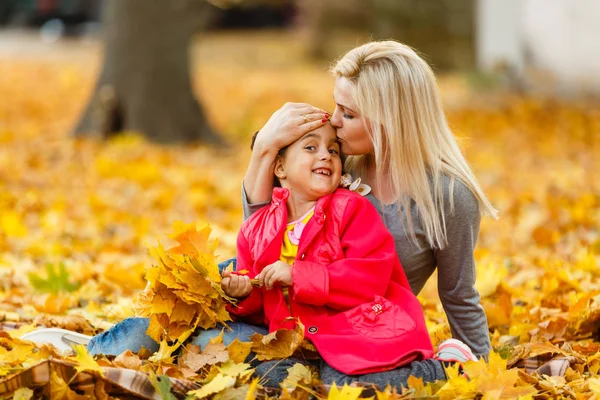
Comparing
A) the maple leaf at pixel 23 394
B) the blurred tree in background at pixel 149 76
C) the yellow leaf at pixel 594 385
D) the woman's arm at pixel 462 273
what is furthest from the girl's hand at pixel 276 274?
the blurred tree in background at pixel 149 76

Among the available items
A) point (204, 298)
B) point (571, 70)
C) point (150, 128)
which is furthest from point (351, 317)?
point (571, 70)

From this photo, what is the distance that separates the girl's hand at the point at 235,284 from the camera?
276cm

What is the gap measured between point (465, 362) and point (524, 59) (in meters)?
9.87

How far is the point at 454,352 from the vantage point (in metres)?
2.83

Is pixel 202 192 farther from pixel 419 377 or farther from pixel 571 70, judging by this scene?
pixel 571 70

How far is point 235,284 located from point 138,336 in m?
0.38

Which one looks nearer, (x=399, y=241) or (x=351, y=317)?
(x=351, y=317)

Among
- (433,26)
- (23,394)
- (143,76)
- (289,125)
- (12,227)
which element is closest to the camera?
(23,394)

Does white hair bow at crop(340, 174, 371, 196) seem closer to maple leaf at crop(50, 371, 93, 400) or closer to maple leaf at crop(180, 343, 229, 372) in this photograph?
maple leaf at crop(180, 343, 229, 372)

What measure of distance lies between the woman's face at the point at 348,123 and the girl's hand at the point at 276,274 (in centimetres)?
49

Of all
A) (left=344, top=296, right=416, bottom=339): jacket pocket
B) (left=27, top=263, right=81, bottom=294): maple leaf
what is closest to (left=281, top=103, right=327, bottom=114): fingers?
(left=344, top=296, right=416, bottom=339): jacket pocket

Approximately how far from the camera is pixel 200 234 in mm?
2822

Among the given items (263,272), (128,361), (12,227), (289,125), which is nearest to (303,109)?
(289,125)

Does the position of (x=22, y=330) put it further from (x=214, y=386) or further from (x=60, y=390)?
(x=214, y=386)
